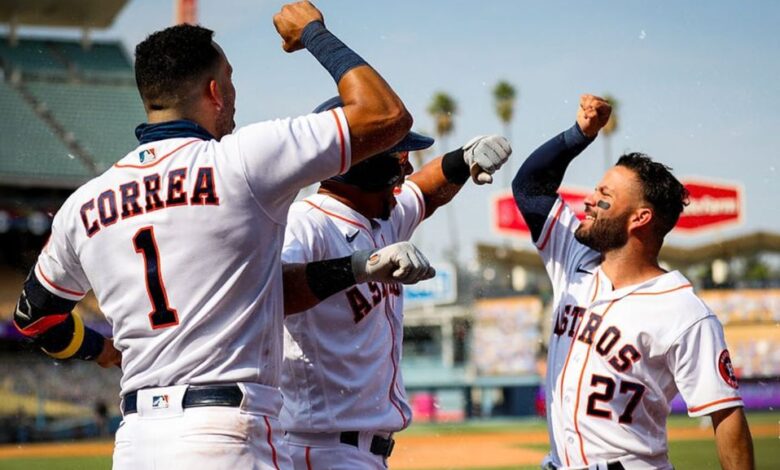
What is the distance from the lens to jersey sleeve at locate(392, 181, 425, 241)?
3.70 metres

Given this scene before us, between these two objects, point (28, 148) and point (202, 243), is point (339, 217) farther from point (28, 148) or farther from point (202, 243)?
point (28, 148)

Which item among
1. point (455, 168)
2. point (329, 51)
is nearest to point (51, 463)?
point (455, 168)

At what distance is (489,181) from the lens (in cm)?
319

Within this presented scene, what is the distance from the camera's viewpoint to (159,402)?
235 centimetres

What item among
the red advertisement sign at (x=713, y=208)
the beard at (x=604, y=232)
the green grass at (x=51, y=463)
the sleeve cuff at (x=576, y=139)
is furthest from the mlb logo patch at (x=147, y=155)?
the red advertisement sign at (x=713, y=208)

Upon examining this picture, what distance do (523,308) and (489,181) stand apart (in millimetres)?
27468

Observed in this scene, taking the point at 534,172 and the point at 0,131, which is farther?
the point at 0,131

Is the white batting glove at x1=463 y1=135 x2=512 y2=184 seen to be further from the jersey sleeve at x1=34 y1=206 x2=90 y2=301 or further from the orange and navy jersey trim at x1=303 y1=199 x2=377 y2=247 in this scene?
the jersey sleeve at x1=34 y1=206 x2=90 y2=301

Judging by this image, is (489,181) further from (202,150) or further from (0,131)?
(0,131)

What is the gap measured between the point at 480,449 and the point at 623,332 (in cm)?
1354

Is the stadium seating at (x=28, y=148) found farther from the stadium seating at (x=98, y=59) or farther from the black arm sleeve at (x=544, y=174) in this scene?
the black arm sleeve at (x=544, y=174)

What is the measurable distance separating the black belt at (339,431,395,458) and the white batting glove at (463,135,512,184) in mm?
888

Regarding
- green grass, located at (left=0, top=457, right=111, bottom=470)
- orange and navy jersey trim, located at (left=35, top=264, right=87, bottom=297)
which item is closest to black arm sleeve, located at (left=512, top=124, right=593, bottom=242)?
orange and navy jersey trim, located at (left=35, top=264, right=87, bottom=297)

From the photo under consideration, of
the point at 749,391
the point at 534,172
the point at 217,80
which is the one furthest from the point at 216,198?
the point at 749,391
